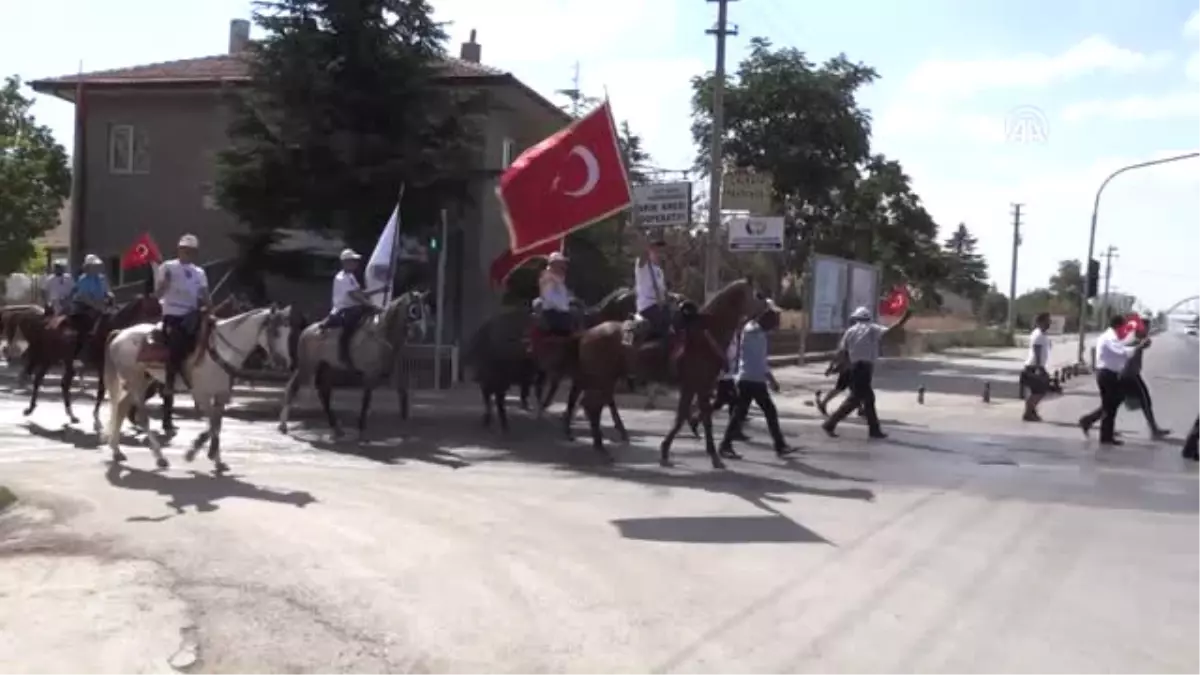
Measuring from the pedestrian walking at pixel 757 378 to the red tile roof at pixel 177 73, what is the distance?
52.1ft

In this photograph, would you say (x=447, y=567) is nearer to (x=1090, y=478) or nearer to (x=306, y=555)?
(x=306, y=555)

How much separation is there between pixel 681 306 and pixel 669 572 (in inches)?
244

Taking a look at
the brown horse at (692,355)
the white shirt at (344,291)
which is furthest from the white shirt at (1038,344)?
the white shirt at (344,291)

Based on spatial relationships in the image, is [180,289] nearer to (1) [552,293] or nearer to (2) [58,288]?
(1) [552,293]

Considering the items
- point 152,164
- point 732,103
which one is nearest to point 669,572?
point 152,164

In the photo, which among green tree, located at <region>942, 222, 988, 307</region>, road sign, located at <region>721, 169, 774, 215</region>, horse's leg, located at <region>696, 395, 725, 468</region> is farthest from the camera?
green tree, located at <region>942, 222, 988, 307</region>

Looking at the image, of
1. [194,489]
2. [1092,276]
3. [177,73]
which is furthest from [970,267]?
[194,489]

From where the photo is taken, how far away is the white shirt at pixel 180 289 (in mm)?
14070

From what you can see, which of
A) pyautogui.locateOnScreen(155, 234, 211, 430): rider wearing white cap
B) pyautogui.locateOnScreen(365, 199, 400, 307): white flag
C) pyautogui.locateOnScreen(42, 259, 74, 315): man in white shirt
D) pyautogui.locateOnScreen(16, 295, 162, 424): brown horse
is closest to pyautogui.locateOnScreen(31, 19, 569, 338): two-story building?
pyautogui.locateOnScreen(42, 259, 74, 315): man in white shirt

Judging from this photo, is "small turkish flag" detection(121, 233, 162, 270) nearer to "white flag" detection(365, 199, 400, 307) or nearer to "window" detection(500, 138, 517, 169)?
"white flag" detection(365, 199, 400, 307)

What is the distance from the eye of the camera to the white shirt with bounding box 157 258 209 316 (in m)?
14.1

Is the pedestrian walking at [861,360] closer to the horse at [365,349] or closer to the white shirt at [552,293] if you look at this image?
the white shirt at [552,293]

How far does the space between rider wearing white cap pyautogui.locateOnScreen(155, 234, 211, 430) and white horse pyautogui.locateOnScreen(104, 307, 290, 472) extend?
106 mm

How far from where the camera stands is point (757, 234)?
32.2 metres
